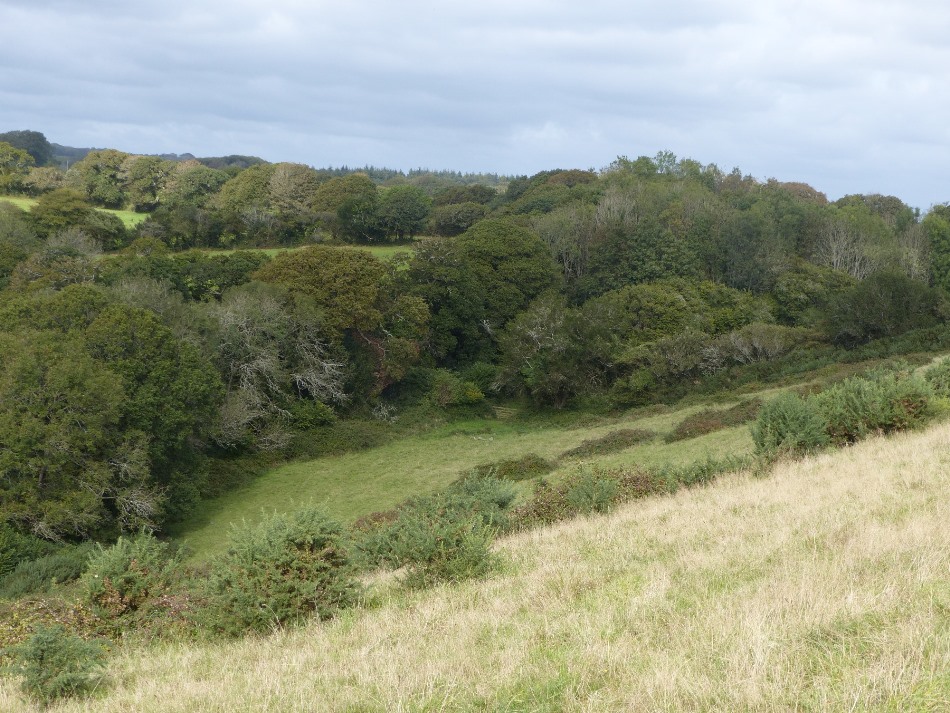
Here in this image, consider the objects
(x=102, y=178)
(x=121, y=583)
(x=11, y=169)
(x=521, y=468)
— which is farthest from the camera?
(x=102, y=178)

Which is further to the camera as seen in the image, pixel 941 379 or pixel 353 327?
pixel 353 327

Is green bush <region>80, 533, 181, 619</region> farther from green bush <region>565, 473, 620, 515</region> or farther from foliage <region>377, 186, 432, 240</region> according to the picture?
foliage <region>377, 186, 432, 240</region>

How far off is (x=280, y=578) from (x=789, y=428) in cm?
1182

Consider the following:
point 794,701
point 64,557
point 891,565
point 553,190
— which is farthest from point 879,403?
point 553,190

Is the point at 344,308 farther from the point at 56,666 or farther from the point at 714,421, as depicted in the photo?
the point at 56,666

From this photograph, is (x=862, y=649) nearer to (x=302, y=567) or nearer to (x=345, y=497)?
(x=302, y=567)

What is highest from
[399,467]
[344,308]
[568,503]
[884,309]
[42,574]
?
[884,309]

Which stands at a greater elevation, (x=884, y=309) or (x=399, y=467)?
(x=884, y=309)

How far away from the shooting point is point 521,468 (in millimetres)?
27625

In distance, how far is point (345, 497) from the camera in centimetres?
2948

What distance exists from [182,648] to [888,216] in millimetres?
95708

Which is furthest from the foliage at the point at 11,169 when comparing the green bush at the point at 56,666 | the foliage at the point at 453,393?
the green bush at the point at 56,666

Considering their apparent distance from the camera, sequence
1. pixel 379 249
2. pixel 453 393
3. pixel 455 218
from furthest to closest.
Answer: pixel 455 218 → pixel 379 249 → pixel 453 393

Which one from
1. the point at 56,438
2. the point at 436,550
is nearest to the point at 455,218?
the point at 56,438
